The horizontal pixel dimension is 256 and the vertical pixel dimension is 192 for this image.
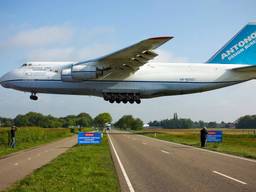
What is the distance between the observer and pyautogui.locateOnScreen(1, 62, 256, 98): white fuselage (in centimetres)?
2689

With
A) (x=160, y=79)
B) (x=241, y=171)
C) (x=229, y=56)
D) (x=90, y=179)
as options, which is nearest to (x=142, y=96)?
(x=160, y=79)

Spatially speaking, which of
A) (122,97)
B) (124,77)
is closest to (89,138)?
(122,97)

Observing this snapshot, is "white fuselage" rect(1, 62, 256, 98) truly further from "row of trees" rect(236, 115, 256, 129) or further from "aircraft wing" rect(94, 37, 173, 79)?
"row of trees" rect(236, 115, 256, 129)

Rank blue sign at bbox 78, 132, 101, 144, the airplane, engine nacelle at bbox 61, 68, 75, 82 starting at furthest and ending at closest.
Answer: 1. blue sign at bbox 78, 132, 101, 144
2. the airplane
3. engine nacelle at bbox 61, 68, 75, 82

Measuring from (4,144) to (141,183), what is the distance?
950 inches

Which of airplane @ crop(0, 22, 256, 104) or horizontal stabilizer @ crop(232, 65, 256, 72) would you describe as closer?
airplane @ crop(0, 22, 256, 104)

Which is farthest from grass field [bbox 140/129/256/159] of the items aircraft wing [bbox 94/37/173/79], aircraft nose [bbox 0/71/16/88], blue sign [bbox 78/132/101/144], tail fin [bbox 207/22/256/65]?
aircraft nose [bbox 0/71/16/88]

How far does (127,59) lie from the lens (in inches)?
1014

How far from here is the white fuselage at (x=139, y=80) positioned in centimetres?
2689

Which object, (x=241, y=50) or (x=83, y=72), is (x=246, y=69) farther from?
(x=83, y=72)

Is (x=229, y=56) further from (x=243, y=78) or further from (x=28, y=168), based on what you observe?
(x=28, y=168)

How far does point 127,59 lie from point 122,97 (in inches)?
133

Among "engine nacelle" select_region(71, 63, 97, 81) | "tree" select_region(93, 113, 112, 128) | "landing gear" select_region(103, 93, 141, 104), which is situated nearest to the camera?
"engine nacelle" select_region(71, 63, 97, 81)

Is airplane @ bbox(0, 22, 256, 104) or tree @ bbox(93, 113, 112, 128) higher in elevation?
tree @ bbox(93, 113, 112, 128)
